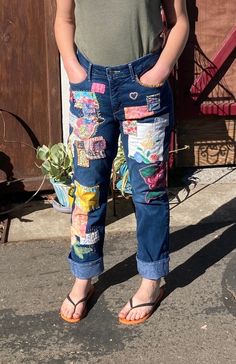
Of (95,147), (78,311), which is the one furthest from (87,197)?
(78,311)

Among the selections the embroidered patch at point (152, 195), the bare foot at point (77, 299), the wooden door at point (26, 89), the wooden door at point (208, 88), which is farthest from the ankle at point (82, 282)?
the wooden door at point (208, 88)

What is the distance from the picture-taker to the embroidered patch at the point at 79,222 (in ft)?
9.45

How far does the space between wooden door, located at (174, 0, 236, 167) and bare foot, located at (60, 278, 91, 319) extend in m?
2.03

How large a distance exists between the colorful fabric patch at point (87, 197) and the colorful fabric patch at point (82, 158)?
0.11 meters

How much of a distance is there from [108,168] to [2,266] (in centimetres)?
113

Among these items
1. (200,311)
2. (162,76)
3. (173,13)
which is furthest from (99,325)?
(173,13)

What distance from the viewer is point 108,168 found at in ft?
9.32

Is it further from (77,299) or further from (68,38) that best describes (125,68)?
(77,299)

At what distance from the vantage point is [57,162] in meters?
4.15

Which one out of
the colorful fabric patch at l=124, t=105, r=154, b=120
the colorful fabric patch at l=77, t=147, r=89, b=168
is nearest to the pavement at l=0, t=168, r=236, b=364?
the colorful fabric patch at l=77, t=147, r=89, b=168

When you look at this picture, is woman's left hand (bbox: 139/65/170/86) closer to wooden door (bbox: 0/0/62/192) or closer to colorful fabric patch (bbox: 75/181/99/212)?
colorful fabric patch (bbox: 75/181/99/212)

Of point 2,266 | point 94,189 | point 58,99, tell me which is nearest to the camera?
point 94,189

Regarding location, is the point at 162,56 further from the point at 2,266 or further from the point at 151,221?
the point at 2,266

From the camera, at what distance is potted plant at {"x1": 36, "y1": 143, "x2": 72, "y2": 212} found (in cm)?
415
